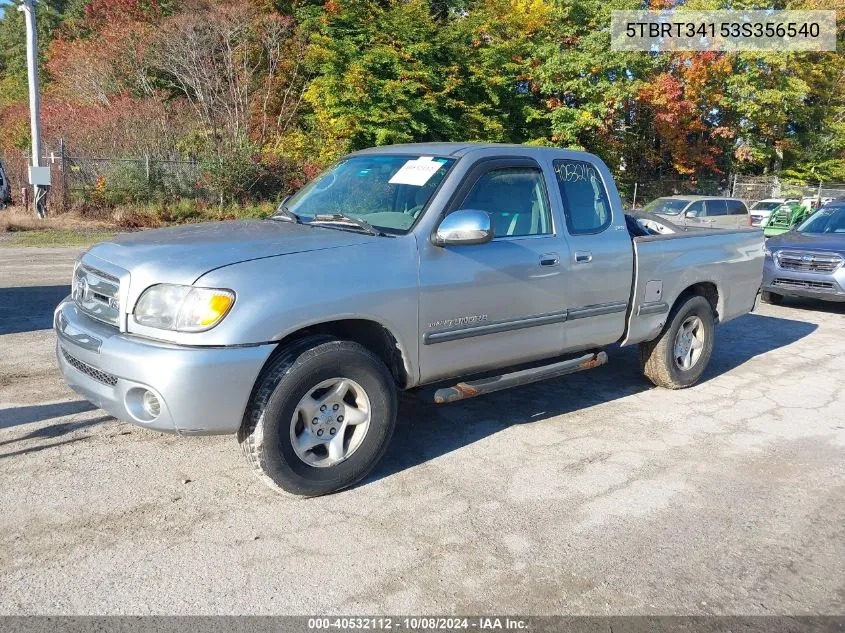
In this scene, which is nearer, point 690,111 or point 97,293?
point 97,293

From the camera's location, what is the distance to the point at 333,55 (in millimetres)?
24250

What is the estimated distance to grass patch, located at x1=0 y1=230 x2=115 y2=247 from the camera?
16219 millimetres

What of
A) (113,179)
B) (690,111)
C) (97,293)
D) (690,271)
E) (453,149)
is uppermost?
(690,111)

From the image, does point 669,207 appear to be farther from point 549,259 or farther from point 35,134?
point 35,134

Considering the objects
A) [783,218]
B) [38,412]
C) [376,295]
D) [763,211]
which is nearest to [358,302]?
[376,295]

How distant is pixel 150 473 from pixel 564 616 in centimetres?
245

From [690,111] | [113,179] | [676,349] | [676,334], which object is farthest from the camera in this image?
[690,111]

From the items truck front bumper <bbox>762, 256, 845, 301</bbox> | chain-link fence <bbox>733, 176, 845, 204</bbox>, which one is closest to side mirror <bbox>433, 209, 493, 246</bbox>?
truck front bumper <bbox>762, 256, 845, 301</bbox>

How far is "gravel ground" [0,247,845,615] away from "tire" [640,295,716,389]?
1.34ft

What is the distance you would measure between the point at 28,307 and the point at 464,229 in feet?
21.1

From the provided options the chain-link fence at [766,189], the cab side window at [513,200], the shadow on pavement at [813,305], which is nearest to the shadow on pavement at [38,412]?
the cab side window at [513,200]

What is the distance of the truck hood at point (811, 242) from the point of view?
10325 millimetres

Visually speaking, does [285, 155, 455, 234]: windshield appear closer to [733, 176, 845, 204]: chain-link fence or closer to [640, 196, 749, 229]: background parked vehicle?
[640, 196, 749, 229]: background parked vehicle

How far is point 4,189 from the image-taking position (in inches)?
810
